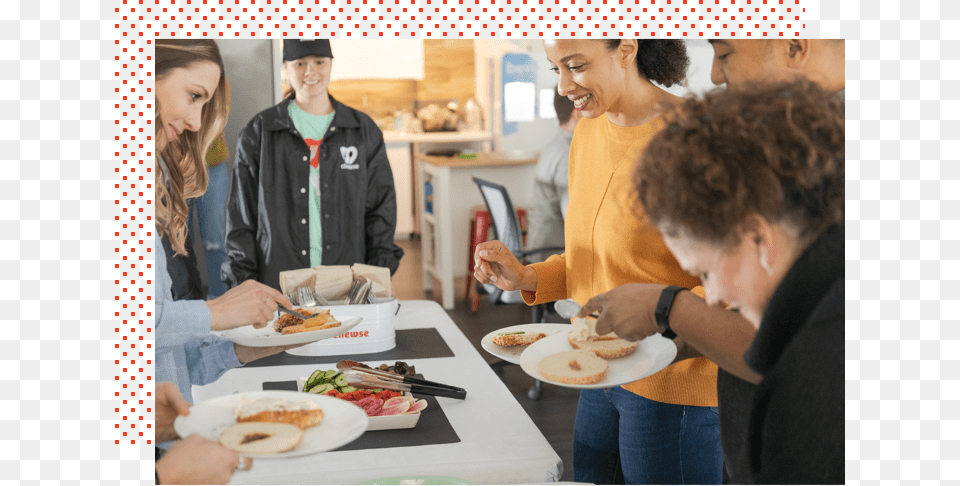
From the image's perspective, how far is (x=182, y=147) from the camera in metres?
1.14

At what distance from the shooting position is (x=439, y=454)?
1118mm

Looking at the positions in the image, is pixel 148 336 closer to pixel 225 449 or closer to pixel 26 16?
pixel 225 449

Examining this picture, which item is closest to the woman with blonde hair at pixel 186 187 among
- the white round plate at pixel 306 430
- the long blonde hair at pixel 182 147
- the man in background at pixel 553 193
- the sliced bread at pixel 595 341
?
the long blonde hair at pixel 182 147

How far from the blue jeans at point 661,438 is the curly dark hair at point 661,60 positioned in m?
0.52

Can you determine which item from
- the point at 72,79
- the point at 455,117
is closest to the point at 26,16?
the point at 72,79

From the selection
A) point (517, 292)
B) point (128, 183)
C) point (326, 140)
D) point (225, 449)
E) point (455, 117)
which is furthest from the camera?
point (455, 117)

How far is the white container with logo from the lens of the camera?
57.1 inches

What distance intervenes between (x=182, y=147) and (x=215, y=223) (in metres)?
0.48

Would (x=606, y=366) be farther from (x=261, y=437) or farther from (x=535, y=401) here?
(x=261, y=437)

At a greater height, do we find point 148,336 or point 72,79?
point 72,79

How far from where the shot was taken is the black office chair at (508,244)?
1.29 m

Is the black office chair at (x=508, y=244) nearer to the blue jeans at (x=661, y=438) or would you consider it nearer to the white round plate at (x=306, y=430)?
the blue jeans at (x=661, y=438)

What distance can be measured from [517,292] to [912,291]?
634 mm

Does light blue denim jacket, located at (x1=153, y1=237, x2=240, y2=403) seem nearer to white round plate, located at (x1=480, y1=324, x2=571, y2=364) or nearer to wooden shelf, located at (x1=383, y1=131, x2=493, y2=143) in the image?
white round plate, located at (x1=480, y1=324, x2=571, y2=364)
